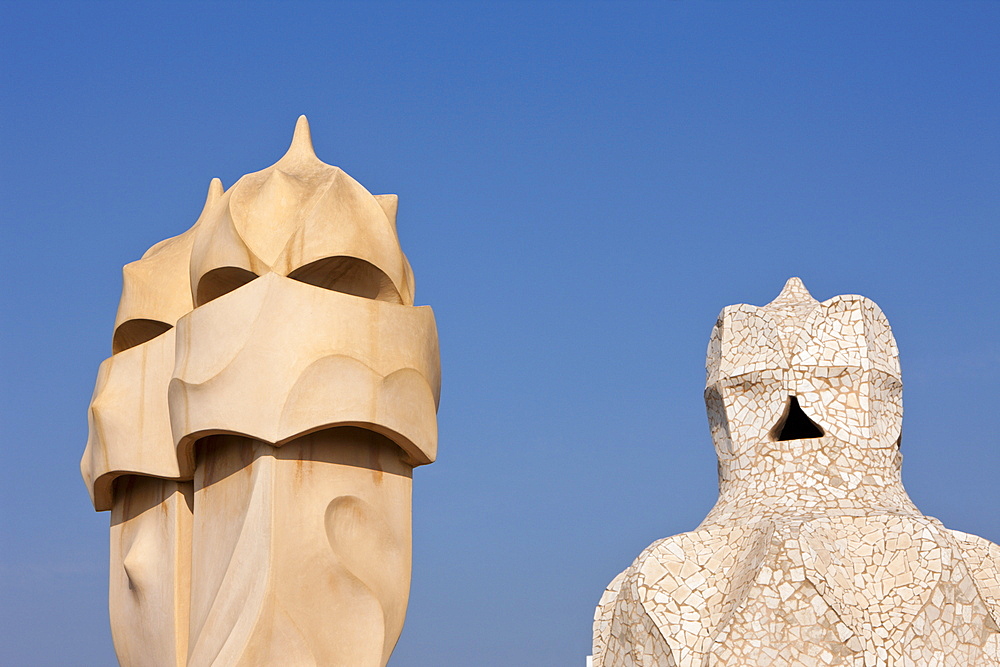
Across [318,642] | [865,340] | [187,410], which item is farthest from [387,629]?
[865,340]

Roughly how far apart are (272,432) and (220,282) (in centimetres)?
124

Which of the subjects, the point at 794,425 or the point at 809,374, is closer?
the point at 809,374

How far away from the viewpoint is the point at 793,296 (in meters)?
13.6

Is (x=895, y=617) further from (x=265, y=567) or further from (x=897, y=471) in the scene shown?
(x=265, y=567)

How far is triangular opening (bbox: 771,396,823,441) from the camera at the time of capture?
41.4ft

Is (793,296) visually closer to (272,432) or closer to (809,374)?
(809,374)

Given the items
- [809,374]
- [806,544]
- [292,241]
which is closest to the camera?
[292,241]

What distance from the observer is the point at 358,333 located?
691cm

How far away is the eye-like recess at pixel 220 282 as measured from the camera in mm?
7191

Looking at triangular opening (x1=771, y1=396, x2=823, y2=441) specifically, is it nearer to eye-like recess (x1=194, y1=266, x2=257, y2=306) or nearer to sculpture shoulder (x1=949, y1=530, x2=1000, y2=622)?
sculpture shoulder (x1=949, y1=530, x2=1000, y2=622)

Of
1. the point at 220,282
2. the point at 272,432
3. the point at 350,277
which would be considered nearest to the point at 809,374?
the point at 350,277

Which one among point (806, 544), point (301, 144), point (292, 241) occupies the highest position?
point (301, 144)

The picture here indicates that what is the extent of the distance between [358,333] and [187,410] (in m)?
1.07

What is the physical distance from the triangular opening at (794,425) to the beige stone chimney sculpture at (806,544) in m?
0.06
